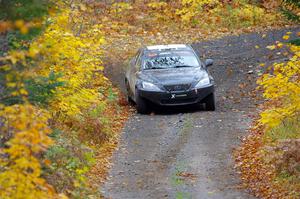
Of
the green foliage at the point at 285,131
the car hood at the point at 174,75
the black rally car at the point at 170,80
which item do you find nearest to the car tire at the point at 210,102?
the black rally car at the point at 170,80

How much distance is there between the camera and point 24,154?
610cm

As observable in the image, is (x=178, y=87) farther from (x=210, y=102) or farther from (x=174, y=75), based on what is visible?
(x=210, y=102)

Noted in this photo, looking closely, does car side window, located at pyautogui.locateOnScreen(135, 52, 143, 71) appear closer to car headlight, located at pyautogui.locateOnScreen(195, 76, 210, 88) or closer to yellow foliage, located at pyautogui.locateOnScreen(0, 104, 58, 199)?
car headlight, located at pyautogui.locateOnScreen(195, 76, 210, 88)

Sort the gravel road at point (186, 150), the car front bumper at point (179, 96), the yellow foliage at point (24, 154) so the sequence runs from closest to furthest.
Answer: the yellow foliage at point (24, 154), the gravel road at point (186, 150), the car front bumper at point (179, 96)

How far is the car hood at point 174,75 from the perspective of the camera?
56.1 ft

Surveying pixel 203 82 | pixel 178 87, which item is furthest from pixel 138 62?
pixel 203 82

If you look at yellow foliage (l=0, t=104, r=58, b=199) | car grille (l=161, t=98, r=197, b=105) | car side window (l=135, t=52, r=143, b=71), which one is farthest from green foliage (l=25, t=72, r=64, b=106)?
car side window (l=135, t=52, r=143, b=71)

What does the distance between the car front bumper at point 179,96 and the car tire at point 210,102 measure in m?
0.15

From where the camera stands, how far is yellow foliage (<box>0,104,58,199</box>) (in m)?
5.50

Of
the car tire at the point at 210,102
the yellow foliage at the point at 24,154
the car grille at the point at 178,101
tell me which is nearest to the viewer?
the yellow foliage at the point at 24,154

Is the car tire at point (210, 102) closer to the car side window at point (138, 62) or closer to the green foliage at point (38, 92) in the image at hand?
the car side window at point (138, 62)

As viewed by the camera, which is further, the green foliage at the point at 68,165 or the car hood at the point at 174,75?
the car hood at the point at 174,75

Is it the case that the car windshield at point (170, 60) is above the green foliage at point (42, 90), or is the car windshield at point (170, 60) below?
below

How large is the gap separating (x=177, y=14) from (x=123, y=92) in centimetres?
1364
